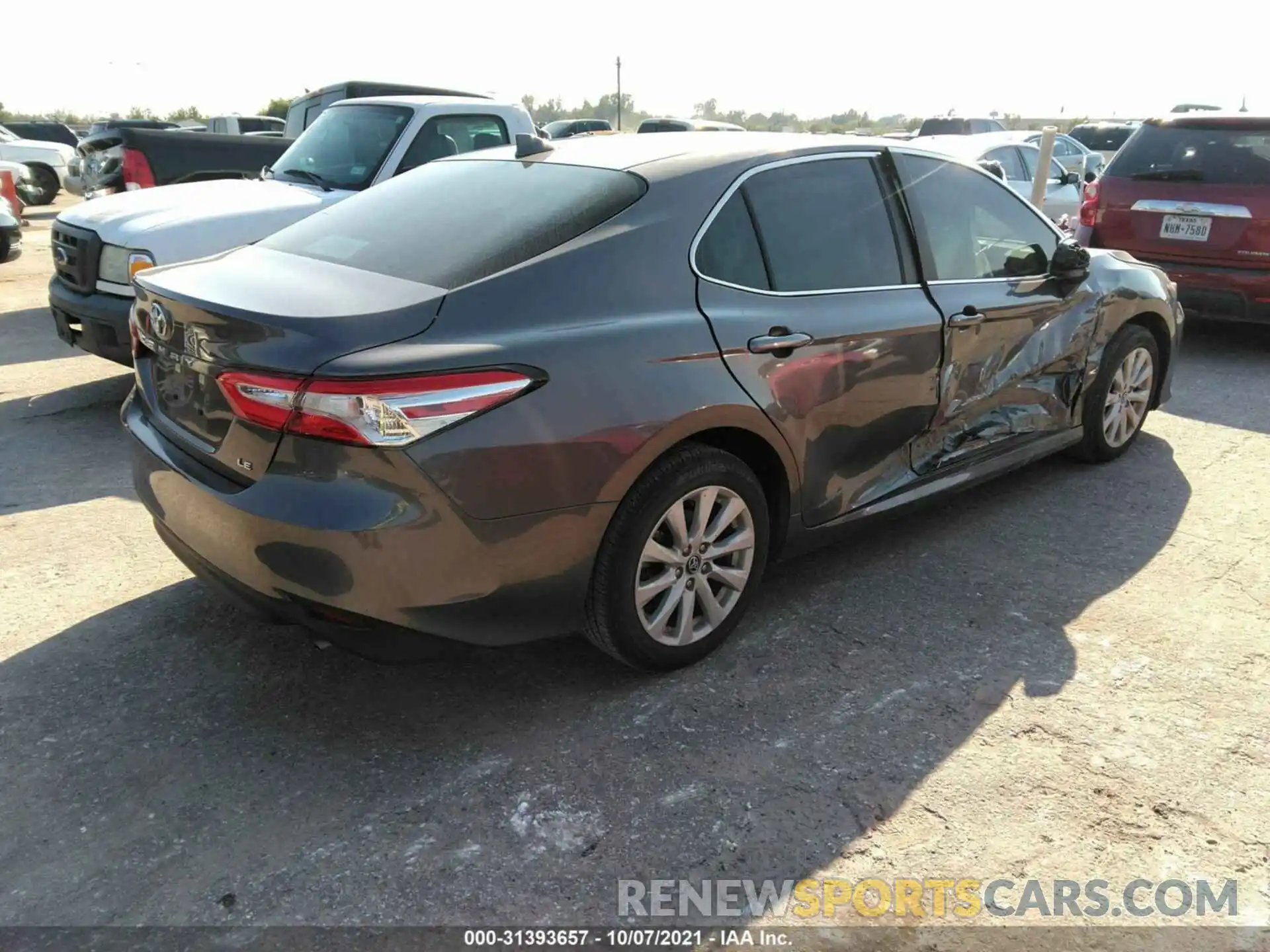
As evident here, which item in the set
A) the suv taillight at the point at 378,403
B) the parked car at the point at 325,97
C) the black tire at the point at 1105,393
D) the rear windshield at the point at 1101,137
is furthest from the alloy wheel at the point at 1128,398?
the rear windshield at the point at 1101,137

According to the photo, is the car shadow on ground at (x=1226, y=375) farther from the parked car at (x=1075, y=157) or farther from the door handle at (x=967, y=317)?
the parked car at (x=1075, y=157)

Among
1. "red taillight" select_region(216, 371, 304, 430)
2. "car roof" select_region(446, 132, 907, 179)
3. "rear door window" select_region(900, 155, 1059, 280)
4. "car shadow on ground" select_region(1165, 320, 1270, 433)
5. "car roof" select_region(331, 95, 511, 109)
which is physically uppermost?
"car roof" select_region(331, 95, 511, 109)

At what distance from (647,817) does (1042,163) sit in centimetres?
963

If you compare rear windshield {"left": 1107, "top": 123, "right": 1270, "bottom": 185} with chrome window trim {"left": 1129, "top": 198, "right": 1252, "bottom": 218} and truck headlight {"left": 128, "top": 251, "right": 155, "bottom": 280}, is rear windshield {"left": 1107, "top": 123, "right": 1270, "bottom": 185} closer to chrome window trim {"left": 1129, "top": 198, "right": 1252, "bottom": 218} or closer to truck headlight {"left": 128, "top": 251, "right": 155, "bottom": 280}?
chrome window trim {"left": 1129, "top": 198, "right": 1252, "bottom": 218}

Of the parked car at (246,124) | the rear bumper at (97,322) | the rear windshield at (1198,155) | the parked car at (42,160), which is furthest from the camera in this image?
the parked car at (246,124)

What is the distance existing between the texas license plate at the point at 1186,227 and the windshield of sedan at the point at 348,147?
5617mm

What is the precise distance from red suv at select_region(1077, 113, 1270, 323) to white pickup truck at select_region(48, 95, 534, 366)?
190 inches

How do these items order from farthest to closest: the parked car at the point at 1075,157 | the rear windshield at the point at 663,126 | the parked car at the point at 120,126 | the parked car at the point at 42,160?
1. the parked car at the point at 42,160
2. the rear windshield at the point at 663,126
3. the parked car at the point at 1075,157
4. the parked car at the point at 120,126

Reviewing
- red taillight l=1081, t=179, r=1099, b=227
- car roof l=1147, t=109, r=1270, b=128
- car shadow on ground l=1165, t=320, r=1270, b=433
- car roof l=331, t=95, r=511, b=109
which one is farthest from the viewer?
red taillight l=1081, t=179, r=1099, b=227

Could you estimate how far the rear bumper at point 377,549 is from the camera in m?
2.51

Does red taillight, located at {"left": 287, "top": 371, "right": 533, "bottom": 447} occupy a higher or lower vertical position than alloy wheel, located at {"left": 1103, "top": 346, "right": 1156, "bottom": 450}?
higher

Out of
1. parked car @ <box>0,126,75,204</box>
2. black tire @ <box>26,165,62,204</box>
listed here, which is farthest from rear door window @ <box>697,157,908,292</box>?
black tire @ <box>26,165,62,204</box>

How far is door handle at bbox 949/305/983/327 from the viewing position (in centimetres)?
390

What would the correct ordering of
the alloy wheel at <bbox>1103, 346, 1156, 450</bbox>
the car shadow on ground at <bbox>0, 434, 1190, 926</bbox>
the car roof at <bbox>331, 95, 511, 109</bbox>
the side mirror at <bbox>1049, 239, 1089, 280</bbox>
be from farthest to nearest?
the car roof at <bbox>331, 95, 511, 109</bbox> < the alloy wheel at <bbox>1103, 346, 1156, 450</bbox> < the side mirror at <bbox>1049, 239, 1089, 280</bbox> < the car shadow on ground at <bbox>0, 434, 1190, 926</bbox>
